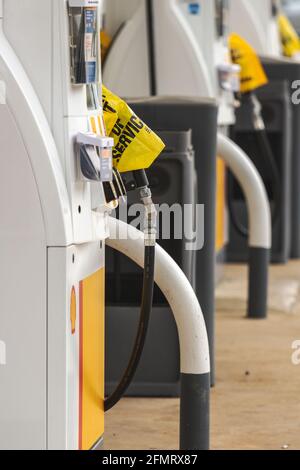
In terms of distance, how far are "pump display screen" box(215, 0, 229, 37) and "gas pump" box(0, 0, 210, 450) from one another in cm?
299

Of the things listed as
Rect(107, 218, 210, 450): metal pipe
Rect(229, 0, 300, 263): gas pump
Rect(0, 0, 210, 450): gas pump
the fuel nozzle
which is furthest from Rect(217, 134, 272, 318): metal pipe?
Rect(0, 0, 210, 450): gas pump

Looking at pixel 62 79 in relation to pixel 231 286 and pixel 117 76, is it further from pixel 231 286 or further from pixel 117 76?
pixel 231 286

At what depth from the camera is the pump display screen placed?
564 centimetres

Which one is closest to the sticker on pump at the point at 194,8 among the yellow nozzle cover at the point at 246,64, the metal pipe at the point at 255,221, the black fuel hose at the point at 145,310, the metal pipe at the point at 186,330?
the yellow nozzle cover at the point at 246,64

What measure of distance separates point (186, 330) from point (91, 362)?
1.10 feet

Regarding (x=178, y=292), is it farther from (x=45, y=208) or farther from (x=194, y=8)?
(x=194, y=8)

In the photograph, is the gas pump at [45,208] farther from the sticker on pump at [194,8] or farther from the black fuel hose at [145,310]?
the sticker on pump at [194,8]

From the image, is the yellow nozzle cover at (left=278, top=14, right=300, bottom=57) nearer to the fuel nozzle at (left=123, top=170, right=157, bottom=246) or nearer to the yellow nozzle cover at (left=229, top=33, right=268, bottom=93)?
the yellow nozzle cover at (left=229, top=33, right=268, bottom=93)

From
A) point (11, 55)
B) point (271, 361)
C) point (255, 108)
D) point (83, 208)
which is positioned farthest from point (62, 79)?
point (255, 108)

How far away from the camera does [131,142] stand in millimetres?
2854

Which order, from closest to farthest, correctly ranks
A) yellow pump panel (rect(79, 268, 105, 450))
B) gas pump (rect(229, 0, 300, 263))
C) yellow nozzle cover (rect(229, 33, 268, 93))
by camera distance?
1. yellow pump panel (rect(79, 268, 105, 450))
2. yellow nozzle cover (rect(229, 33, 268, 93))
3. gas pump (rect(229, 0, 300, 263))

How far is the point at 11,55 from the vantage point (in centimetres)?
262

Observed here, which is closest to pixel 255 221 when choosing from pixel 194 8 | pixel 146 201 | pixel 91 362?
pixel 194 8

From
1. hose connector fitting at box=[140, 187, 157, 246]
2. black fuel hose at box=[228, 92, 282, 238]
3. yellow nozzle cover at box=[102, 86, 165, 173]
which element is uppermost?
yellow nozzle cover at box=[102, 86, 165, 173]
